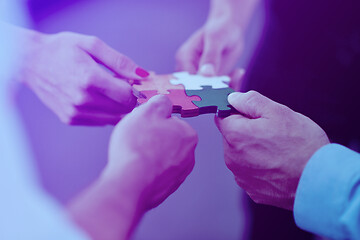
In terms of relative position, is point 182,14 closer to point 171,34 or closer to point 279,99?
point 171,34

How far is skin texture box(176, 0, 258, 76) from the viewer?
1.12 m

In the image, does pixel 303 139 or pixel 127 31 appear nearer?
pixel 303 139

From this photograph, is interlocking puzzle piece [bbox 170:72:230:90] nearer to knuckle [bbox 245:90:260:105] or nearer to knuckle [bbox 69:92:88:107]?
knuckle [bbox 245:90:260:105]

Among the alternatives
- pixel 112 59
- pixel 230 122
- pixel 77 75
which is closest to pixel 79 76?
pixel 77 75

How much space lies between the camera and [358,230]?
1.93 ft

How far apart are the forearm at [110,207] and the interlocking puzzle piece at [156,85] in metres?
0.33

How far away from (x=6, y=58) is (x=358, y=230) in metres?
1.01

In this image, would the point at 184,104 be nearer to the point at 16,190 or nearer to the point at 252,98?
the point at 252,98

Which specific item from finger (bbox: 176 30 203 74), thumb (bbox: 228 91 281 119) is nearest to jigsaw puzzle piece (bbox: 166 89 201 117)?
thumb (bbox: 228 91 281 119)

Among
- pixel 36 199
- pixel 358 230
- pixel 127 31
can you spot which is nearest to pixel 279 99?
pixel 358 230

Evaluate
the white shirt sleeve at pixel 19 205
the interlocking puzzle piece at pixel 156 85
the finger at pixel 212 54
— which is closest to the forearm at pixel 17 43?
the white shirt sleeve at pixel 19 205

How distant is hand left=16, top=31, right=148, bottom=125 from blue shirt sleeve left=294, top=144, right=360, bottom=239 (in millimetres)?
491

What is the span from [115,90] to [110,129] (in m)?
0.31

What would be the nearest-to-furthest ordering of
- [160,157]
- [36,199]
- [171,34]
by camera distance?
[160,157] < [36,199] < [171,34]
